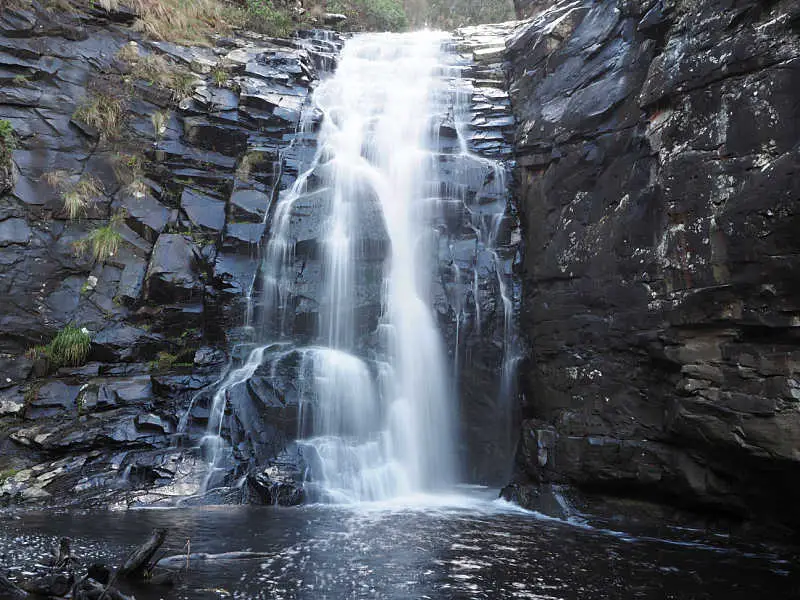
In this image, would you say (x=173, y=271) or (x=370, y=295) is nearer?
(x=173, y=271)

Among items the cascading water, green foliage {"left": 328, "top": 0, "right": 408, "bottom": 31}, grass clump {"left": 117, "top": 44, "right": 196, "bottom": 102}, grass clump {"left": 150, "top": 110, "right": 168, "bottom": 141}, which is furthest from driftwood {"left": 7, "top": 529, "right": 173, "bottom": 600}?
green foliage {"left": 328, "top": 0, "right": 408, "bottom": 31}

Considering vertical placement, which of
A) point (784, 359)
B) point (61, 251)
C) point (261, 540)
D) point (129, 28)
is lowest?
point (261, 540)

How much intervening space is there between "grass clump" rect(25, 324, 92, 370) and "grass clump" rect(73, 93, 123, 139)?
5.59 metres

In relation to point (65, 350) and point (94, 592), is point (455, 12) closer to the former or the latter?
point (65, 350)

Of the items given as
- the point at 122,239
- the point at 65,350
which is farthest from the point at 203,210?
the point at 65,350

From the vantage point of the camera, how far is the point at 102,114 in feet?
44.0

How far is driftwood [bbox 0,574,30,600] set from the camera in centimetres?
425

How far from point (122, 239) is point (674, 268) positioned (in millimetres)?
11197

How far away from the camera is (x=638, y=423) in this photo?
8.52 meters

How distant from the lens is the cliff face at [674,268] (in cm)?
674

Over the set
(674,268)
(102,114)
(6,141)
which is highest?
(102,114)

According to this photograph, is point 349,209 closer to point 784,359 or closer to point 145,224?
point 145,224

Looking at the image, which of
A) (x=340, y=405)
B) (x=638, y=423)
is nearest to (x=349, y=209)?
(x=340, y=405)

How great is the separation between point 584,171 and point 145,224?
9.79 metres
